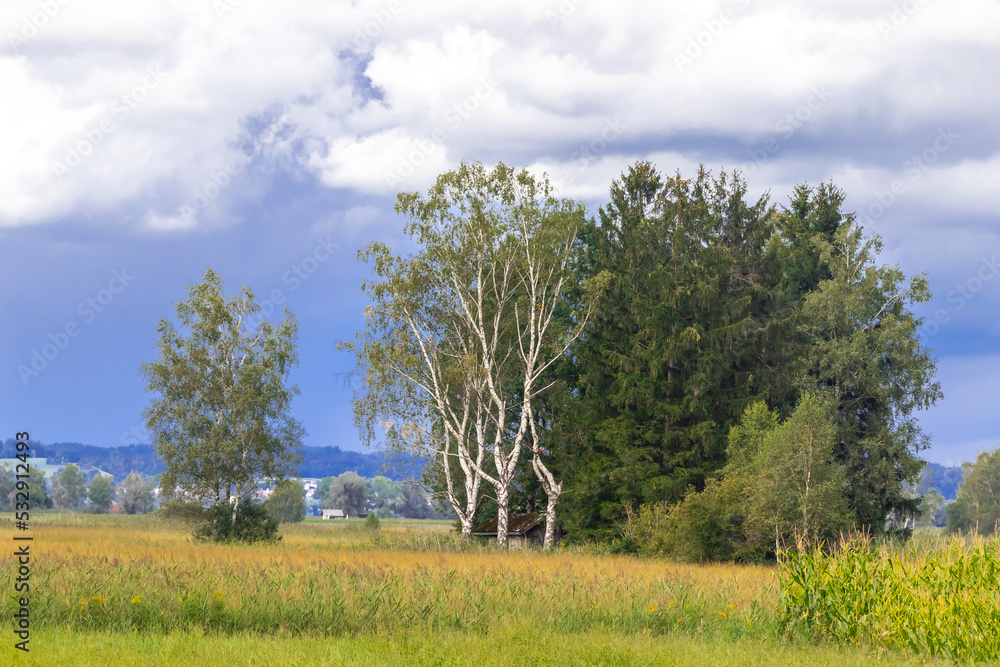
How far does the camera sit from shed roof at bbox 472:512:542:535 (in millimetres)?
41375

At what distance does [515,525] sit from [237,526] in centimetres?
1337

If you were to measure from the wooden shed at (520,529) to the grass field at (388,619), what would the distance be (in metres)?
22.6

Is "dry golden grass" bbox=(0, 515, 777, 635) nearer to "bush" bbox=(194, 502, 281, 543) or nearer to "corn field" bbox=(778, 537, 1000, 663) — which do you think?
"corn field" bbox=(778, 537, 1000, 663)

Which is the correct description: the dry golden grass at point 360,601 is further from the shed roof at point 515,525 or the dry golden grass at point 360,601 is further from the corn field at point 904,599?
the shed roof at point 515,525

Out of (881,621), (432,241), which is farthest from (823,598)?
(432,241)

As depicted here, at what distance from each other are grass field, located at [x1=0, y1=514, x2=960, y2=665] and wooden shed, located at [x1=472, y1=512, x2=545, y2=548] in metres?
22.6

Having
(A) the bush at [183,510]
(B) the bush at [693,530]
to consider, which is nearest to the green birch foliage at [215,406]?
(A) the bush at [183,510]

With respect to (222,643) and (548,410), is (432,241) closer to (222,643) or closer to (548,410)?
(548,410)

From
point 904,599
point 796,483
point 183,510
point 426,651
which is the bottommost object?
point 183,510

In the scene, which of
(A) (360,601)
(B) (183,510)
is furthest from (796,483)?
(B) (183,510)

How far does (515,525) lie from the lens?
42.3 m

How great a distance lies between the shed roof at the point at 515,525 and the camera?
4138cm

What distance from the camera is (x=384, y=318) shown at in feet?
133

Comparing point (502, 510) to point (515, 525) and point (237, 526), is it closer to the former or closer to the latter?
point (515, 525)
